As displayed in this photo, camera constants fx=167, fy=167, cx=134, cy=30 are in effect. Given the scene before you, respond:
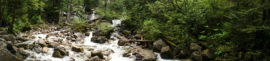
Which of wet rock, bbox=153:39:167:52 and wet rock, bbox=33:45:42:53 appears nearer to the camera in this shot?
wet rock, bbox=33:45:42:53

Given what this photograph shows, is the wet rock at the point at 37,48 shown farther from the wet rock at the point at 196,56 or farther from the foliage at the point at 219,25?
the wet rock at the point at 196,56

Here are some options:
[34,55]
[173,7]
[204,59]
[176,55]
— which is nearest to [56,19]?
[34,55]

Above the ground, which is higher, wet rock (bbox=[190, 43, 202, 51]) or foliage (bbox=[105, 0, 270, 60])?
foliage (bbox=[105, 0, 270, 60])

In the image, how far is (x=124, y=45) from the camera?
13.8 m

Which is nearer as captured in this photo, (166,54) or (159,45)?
(166,54)

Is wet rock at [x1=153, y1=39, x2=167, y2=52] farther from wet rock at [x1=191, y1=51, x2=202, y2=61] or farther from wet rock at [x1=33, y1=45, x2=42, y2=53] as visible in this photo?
wet rock at [x1=33, y1=45, x2=42, y2=53]

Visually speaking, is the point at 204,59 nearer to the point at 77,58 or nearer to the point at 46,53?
the point at 77,58

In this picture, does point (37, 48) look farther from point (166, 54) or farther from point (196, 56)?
point (196, 56)

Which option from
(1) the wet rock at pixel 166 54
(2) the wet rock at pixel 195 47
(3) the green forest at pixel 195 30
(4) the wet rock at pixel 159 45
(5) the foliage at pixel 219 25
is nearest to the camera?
(5) the foliage at pixel 219 25

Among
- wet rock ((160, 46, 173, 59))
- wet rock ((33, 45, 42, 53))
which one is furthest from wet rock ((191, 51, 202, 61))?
wet rock ((33, 45, 42, 53))

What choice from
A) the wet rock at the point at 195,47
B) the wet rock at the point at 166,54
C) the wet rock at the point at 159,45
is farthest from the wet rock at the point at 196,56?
the wet rock at the point at 159,45

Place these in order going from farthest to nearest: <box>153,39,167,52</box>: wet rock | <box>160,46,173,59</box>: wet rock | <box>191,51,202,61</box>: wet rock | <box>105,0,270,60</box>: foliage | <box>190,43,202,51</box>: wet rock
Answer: <box>153,39,167,52</box>: wet rock, <box>160,46,173,59</box>: wet rock, <box>190,43,202,51</box>: wet rock, <box>191,51,202,61</box>: wet rock, <box>105,0,270,60</box>: foliage

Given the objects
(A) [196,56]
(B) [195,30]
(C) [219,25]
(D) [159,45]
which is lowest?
(A) [196,56]

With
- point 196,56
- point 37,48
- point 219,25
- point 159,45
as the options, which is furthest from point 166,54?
point 37,48
